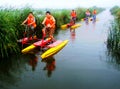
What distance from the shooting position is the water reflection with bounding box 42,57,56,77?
11.3m

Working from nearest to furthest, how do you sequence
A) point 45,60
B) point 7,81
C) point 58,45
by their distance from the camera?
point 7,81 → point 45,60 → point 58,45

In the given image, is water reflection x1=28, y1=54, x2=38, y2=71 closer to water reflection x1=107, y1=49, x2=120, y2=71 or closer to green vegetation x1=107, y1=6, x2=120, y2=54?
water reflection x1=107, y1=49, x2=120, y2=71

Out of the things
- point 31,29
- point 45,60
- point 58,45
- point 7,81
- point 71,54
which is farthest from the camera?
point 31,29

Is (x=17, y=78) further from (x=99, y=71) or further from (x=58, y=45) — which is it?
(x=58, y=45)

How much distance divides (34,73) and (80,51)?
4871 millimetres

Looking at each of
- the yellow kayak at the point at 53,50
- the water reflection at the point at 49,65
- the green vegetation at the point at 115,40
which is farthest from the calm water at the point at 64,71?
the green vegetation at the point at 115,40

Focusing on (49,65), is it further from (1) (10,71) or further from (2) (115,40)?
(2) (115,40)

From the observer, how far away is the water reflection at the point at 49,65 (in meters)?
11.3

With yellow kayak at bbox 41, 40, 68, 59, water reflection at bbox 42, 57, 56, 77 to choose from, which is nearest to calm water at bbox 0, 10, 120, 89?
water reflection at bbox 42, 57, 56, 77

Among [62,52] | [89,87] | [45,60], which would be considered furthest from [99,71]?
[62,52]

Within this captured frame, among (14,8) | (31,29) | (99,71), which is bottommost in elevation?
(99,71)

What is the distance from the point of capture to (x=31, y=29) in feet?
56.7

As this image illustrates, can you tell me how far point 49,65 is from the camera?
12242 millimetres

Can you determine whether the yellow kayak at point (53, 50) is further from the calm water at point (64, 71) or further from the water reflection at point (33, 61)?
the water reflection at point (33, 61)
